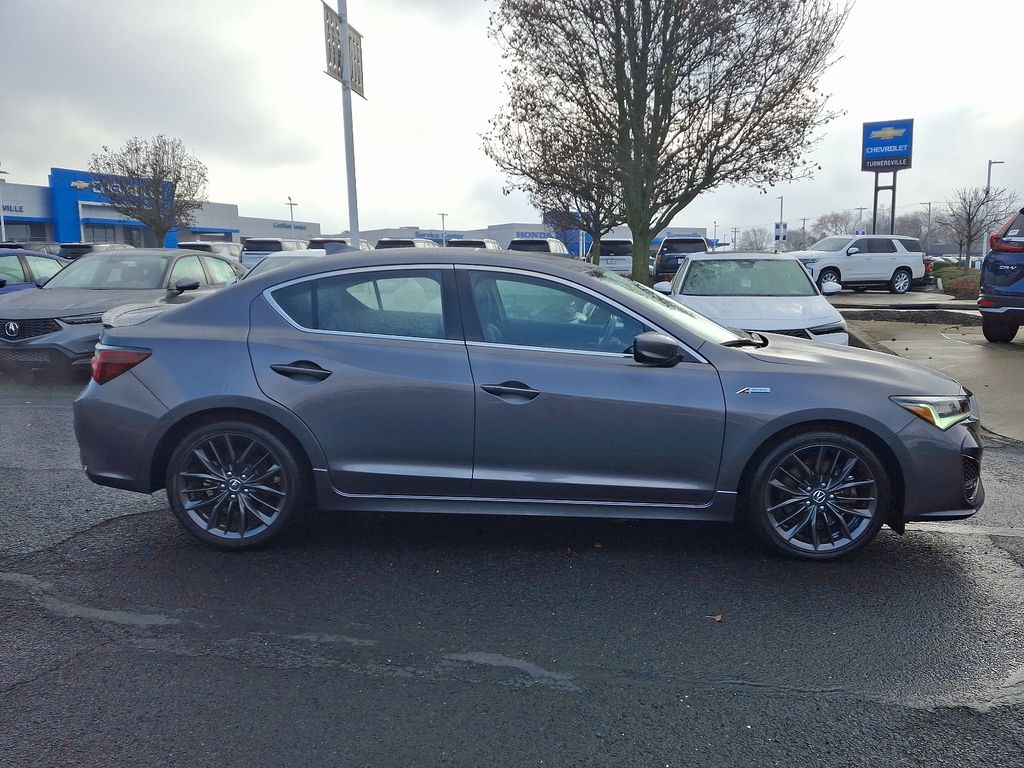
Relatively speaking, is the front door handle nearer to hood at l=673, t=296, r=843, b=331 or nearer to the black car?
hood at l=673, t=296, r=843, b=331

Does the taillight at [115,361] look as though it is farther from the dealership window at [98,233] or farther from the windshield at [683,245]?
the dealership window at [98,233]

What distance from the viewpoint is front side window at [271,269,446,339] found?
181 inches

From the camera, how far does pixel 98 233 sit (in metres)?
61.3

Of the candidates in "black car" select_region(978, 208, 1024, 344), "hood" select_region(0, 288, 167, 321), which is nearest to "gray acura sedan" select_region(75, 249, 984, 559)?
"hood" select_region(0, 288, 167, 321)

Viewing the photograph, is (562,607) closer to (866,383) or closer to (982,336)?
(866,383)

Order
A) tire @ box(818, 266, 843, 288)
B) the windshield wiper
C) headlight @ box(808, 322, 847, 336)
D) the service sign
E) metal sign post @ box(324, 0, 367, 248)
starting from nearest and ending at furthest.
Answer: the windshield wiper
headlight @ box(808, 322, 847, 336)
metal sign post @ box(324, 0, 367, 248)
tire @ box(818, 266, 843, 288)
the service sign

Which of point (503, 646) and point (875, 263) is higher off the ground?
point (875, 263)

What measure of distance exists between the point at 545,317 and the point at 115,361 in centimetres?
234

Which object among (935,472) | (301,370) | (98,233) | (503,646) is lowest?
(503,646)

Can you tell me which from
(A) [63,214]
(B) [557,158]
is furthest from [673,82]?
(A) [63,214]

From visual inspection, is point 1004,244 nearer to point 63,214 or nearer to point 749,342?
point 749,342

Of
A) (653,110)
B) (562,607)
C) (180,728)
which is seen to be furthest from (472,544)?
(653,110)

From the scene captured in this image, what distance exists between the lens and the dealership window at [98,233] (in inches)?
2365

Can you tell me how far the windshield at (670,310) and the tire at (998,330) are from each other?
962 centimetres
